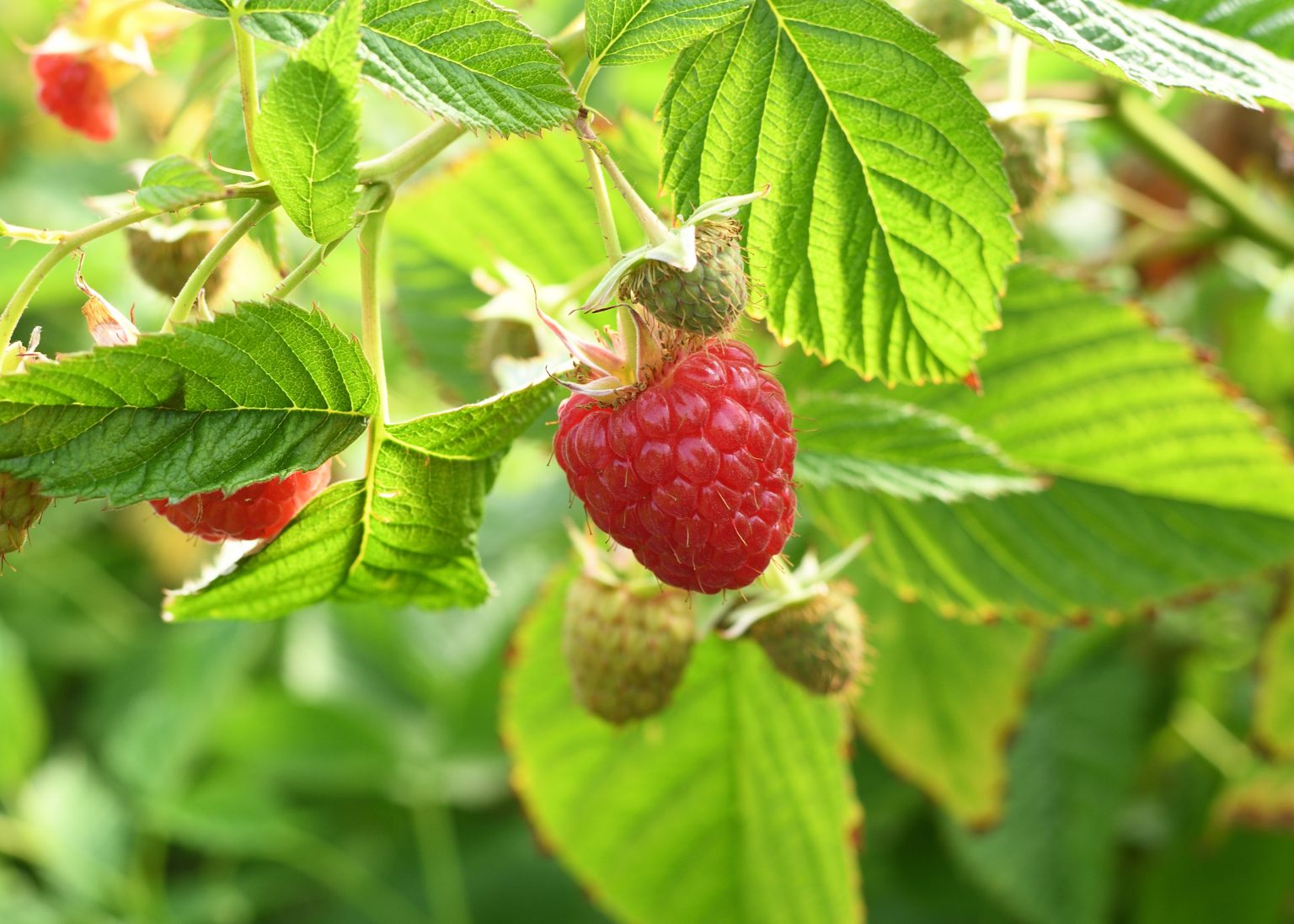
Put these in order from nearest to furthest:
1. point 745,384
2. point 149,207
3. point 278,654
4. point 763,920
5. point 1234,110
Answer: point 149,207, point 745,384, point 763,920, point 1234,110, point 278,654

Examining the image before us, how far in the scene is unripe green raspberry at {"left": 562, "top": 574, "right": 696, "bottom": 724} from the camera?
927mm

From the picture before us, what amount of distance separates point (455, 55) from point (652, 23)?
0.11 metres

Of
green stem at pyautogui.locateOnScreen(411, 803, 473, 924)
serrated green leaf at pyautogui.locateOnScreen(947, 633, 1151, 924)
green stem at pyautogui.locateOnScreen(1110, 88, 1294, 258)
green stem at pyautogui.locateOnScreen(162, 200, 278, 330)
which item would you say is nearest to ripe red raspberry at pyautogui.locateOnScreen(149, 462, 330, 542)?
green stem at pyautogui.locateOnScreen(162, 200, 278, 330)

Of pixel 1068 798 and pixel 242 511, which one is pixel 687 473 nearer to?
pixel 242 511

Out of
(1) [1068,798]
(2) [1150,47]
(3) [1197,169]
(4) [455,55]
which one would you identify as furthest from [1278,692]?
(4) [455,55]

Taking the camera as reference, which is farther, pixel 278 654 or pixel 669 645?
pixel 278 654

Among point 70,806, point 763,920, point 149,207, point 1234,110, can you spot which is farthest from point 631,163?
point 70,806

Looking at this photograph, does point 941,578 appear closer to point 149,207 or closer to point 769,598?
point 769,598

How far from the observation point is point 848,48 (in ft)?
2.32

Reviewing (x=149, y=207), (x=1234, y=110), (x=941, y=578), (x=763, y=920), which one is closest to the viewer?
(x=149, y=207)

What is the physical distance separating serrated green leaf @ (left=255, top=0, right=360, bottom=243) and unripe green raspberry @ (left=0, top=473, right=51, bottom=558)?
21cm

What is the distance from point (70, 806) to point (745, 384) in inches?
67.4

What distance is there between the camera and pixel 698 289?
2.08 ft

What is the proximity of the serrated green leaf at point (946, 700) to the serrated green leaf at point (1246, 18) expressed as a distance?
0.67 metres
